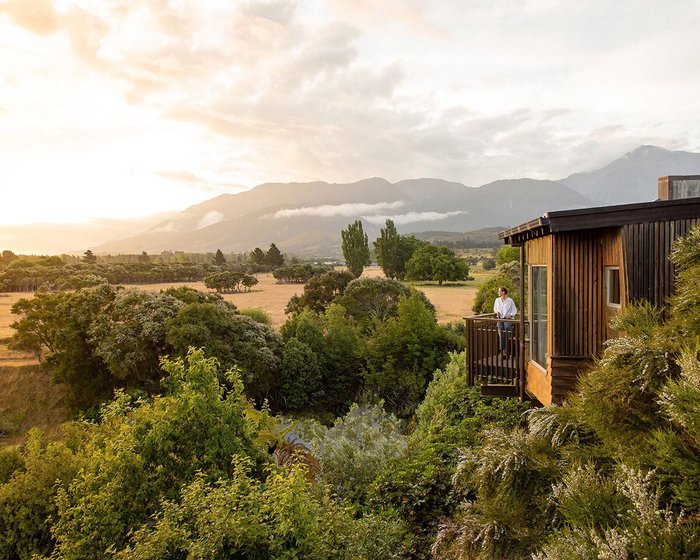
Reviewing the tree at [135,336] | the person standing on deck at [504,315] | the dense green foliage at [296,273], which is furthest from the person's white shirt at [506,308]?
the dense green foliage at [296,273]

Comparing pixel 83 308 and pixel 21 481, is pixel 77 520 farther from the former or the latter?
pixel 83 308

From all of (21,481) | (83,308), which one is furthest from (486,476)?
(83,308)

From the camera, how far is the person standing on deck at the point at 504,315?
9734 millimetres

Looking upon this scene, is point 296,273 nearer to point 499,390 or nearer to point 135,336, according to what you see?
point 135,336

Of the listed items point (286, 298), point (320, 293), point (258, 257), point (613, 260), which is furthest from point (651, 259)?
point (258, 257)

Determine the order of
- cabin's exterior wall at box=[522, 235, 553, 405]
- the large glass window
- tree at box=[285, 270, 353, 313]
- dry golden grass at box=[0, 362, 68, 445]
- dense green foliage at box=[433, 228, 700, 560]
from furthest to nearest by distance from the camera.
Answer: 1. tree at box=[285, 270, 353, 313]
2. dry golden grass at box=[0, 362, 68, 445]
3. the large glass window
4. cabin's exterior wall at box=[522, 235, 553, 405]
5. dense green foliage at box=[433, 228, 700, 560]

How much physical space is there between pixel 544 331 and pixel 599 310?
1139 mm

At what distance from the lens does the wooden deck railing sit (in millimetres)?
9492

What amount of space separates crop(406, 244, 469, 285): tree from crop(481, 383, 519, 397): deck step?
61091 millimetres

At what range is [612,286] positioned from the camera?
7078 mm

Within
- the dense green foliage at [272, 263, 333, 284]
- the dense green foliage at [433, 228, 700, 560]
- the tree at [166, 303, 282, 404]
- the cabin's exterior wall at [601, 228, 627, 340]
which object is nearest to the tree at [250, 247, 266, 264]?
the dense green foliage at [272, 263, 333, 284]

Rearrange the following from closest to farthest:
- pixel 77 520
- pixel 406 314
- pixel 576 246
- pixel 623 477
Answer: pixel 623 477
pixel 77 520
pixel 576 246
pixel 406 314

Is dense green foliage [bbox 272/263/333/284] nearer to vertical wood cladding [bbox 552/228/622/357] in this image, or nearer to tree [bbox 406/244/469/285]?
tree [bbox 406/244/469/285]

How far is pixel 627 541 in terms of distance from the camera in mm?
3057
